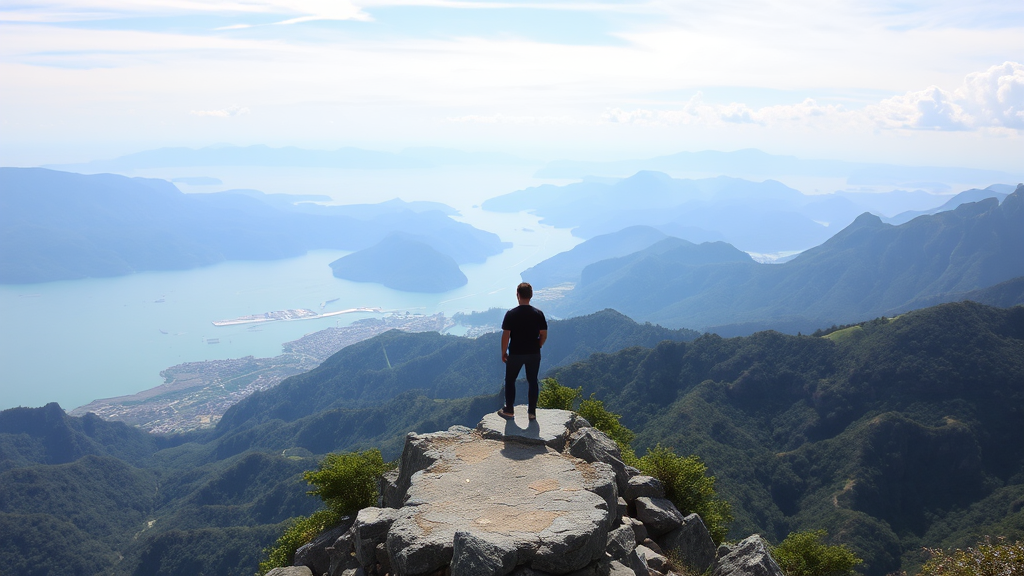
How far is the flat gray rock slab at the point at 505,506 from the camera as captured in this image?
895 cm

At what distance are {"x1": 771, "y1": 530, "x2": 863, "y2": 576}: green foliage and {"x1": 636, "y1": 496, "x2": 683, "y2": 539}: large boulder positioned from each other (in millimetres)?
6276

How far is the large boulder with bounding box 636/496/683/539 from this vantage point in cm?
1284

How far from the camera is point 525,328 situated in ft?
41.4

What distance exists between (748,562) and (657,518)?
2131 mm

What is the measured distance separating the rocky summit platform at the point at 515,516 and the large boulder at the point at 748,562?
0.09 metres

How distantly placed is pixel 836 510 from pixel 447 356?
3596 inches

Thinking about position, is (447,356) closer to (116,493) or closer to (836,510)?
(116,493)

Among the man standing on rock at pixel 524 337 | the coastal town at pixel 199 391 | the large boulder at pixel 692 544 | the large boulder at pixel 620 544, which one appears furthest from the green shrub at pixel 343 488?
the coastal town at pixel 199 391

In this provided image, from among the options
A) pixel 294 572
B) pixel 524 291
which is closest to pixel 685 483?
pixel 524 291

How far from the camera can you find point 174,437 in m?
129

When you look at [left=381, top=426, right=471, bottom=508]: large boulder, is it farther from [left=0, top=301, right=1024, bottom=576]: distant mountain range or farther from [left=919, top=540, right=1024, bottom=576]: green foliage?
[left=0, top=301, right=1024, bottom=576]: distant mountain range

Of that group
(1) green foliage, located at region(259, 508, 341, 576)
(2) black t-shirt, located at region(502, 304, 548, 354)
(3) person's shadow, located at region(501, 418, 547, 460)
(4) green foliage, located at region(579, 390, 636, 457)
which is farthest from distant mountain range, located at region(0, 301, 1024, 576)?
(2) black t-shirt, located at region(502, 304, 548, 354)

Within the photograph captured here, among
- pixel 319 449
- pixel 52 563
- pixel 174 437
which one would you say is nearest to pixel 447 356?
pixel 319 449

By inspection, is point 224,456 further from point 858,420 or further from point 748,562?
point 748,562
